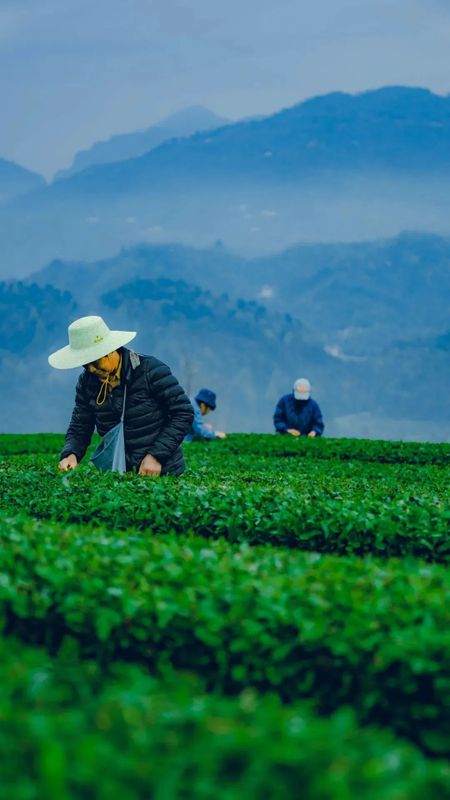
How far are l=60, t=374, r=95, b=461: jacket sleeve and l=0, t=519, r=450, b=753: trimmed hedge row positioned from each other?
10.1 feet

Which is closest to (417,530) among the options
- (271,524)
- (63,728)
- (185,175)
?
(271,524)

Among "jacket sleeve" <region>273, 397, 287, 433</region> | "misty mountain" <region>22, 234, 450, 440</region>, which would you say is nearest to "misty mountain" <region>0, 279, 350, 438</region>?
"misty mountain" <region>22, 234, 450, 440</region>

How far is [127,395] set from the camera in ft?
23.8

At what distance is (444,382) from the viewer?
4697 cm

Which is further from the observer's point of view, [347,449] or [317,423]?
[317,423]

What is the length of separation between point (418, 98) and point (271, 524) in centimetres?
4907

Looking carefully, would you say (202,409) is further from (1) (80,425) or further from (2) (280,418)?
(1) (80,425)

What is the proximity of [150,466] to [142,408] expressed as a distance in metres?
0.50

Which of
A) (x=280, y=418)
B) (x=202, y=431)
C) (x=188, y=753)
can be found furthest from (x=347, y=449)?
(x=188, y=753)

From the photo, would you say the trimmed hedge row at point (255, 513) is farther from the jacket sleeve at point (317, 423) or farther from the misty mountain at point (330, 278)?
the misty mountain at point (330, 278)

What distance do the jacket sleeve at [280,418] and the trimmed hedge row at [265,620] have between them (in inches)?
475

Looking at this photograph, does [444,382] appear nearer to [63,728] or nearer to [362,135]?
[362,135]

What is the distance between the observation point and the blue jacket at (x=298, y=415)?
16531 millimetres

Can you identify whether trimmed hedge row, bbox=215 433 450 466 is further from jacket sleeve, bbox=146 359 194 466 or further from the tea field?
the tea field
